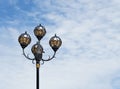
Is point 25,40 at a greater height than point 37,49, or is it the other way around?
point 25,40

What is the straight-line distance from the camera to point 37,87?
2233 centimetres

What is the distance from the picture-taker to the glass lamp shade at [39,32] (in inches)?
922

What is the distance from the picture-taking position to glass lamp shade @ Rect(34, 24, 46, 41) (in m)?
23.4

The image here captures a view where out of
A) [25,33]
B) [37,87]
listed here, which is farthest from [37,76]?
[25,33]

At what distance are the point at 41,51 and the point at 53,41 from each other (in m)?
0.82

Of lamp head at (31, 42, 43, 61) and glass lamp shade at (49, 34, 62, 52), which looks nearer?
lamp head at (31, 42, 43, 61)

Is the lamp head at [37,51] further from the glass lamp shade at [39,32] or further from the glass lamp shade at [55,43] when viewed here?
the glass lamp shade at [55,43]

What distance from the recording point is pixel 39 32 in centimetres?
2345

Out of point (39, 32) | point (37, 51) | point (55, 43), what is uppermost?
point (39, 32)

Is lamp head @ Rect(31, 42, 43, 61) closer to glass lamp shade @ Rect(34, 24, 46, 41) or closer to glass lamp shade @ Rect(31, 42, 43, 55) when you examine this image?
glass lamp shade @ Rect(31, 42, 43, 55)

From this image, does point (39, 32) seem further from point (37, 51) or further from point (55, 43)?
point (37, 51)

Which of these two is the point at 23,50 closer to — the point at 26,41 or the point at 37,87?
the point at 26,41

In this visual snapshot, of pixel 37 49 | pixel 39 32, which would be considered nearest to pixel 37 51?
pixel 37 49

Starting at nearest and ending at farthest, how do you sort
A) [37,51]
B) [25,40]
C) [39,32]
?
[37,51], [25,40], [39,32]
